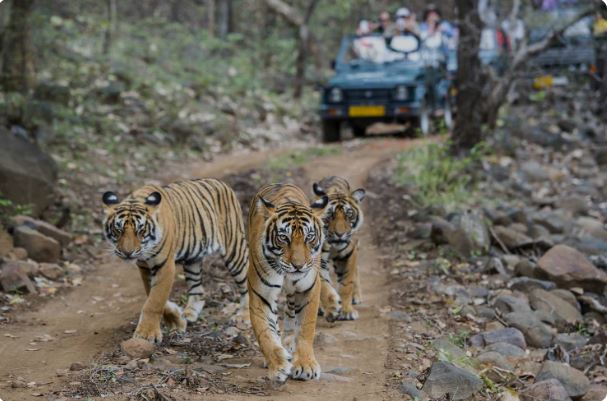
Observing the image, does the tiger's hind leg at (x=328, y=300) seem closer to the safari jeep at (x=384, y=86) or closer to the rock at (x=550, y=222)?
the rock at (x=550, y=222)

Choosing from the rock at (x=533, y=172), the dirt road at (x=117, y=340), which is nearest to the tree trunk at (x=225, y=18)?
the rock at (x=533, y=172)

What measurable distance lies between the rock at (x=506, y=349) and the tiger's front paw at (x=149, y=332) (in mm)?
2734

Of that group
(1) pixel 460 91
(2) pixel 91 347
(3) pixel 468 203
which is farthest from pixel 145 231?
(1) pixel 460 91

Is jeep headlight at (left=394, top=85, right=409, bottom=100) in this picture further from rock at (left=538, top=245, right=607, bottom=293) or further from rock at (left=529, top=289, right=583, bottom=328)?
rock at (left=529, top=289, right=583, bottom=328)

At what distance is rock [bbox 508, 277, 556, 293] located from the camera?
29.9 ft

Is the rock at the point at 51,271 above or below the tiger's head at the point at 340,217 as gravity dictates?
below

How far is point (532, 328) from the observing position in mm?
7953

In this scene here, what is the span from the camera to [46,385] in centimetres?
556

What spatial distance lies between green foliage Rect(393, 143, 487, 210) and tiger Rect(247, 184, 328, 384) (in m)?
Answer: 6.16

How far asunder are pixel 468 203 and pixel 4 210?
6241 mm

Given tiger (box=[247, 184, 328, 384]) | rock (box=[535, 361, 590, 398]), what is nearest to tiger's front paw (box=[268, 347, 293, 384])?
tiger (box=[247, 184, 328, 384])

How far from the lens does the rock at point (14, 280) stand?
8.17 meters

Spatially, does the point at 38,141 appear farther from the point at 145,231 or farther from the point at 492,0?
the point at 492,0

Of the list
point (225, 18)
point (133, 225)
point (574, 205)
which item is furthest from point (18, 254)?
point (225, 18)
